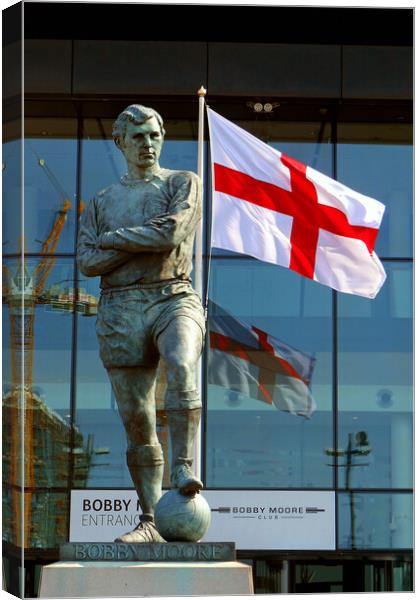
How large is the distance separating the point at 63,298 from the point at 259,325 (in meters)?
3.00

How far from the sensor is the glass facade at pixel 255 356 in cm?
2531

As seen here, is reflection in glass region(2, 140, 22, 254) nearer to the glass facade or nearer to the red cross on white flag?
the glass facade

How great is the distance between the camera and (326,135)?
86.4ft

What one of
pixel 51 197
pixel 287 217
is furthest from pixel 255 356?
pixel 287 217

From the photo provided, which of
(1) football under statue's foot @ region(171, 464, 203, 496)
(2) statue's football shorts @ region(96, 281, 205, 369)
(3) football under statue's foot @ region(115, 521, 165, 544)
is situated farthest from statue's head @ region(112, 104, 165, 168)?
(3) football under statue's foot @ region(115, 521, 165, 544)

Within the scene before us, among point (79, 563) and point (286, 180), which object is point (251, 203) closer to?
point (286, 180)

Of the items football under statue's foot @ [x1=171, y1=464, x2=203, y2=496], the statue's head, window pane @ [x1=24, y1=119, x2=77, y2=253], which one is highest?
window pane @ [x1=24, y1=119, x2=77, y2=253]

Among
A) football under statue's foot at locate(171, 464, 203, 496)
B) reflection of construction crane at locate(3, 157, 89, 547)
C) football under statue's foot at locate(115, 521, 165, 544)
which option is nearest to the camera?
football under statue's foot at locate(171, 464, 203, 496)

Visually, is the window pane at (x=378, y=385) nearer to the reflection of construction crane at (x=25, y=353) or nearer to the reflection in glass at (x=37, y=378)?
the reflection in glass at (x=37, y=378)

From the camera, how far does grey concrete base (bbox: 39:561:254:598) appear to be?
11.3 meters

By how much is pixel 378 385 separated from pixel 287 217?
17.6 ft

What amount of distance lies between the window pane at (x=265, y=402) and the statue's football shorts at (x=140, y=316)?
13.0 meters

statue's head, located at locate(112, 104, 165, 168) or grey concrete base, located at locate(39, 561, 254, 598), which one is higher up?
statue's head, located at locate(112, 104, 165, 168)

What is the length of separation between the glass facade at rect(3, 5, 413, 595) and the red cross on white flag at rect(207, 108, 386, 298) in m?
4.57
